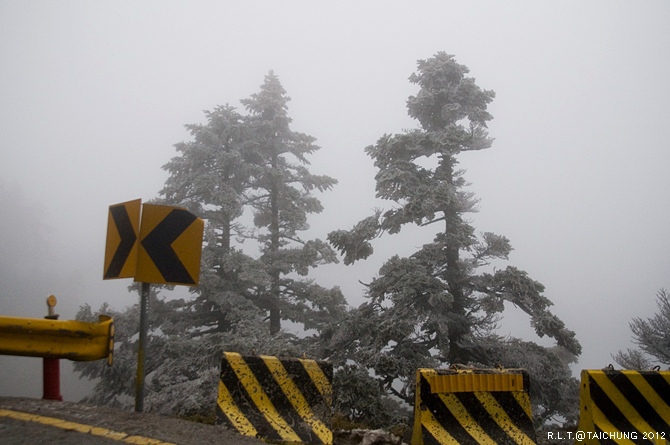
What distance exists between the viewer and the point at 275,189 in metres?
15.3

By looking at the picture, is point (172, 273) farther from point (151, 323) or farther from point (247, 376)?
point (151, 323)

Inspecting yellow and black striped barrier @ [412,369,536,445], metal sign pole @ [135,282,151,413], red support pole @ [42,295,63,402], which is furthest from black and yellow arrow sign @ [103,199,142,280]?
yellow and black striped barrier @ [412,369,536,445]

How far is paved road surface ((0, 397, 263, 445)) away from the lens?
3326 millimetres

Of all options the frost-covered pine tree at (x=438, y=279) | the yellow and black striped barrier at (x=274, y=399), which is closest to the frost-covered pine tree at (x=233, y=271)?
the frost-covered pine tree at (x=438, y=279)

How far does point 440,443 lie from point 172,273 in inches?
126

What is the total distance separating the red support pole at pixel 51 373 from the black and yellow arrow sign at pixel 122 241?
2.22 ft

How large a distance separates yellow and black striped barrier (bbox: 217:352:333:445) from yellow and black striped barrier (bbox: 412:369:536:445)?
99 cm

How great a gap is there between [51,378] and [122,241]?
5.39ft

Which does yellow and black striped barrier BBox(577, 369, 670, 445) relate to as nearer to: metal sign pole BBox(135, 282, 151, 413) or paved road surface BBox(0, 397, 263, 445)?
paved road surface BBox(0, 397, 263, 445)

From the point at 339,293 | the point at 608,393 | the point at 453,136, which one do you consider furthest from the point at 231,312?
the point at 608,393

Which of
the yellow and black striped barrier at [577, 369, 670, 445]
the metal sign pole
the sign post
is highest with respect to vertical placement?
the sign post

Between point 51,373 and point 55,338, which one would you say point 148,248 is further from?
point 51,373

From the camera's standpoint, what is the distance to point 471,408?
422 centimetres

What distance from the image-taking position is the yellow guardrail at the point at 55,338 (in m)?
3.91
